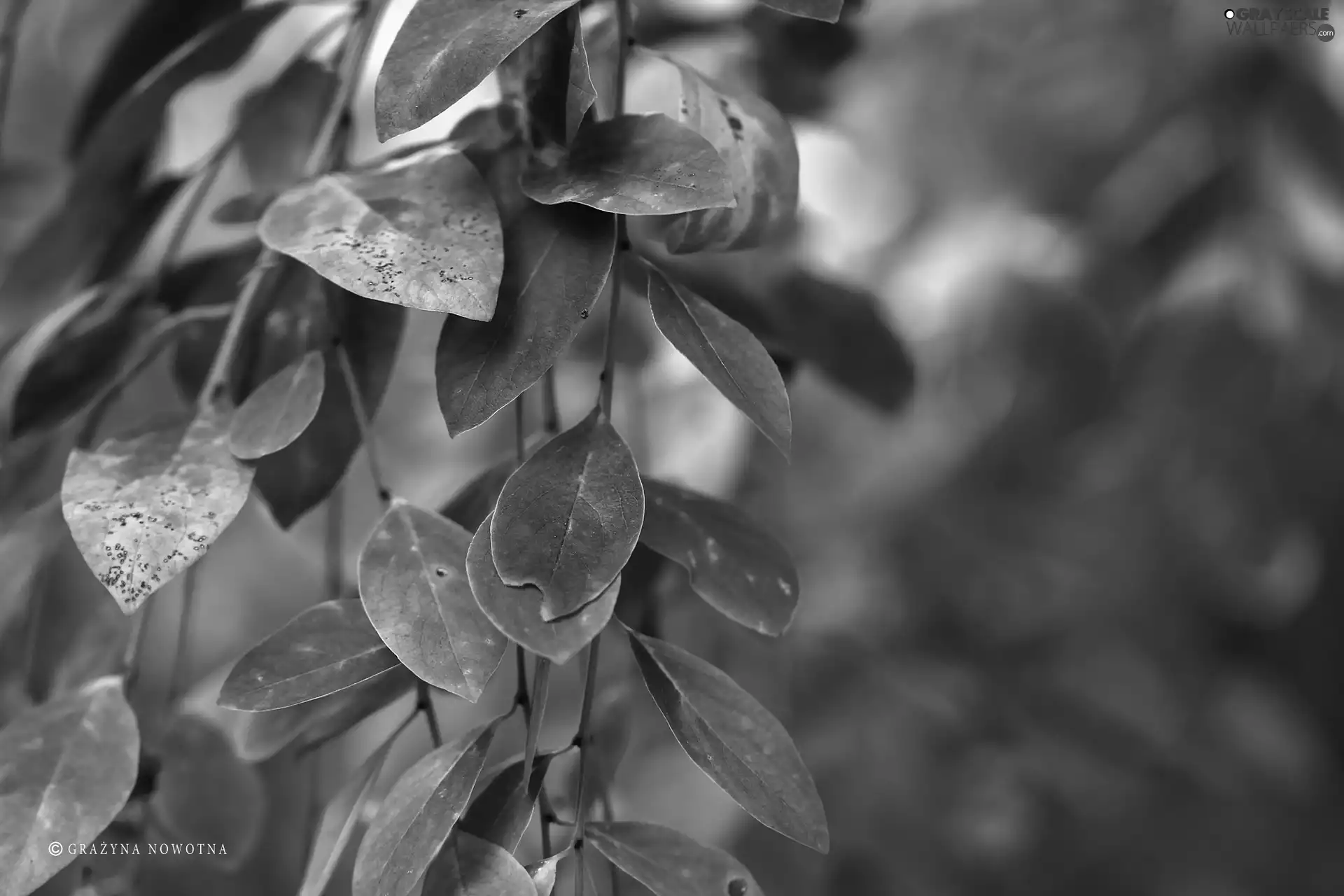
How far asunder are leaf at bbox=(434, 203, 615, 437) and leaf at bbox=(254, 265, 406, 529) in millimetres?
53

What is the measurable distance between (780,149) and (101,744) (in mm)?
205

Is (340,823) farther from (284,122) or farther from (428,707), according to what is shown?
(284,122)

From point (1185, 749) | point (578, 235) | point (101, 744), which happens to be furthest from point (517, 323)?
point (1185, 749)

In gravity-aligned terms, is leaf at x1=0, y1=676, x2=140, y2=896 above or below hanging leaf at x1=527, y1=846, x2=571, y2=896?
below

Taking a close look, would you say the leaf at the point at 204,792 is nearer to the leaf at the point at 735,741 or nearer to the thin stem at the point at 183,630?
the thin stem at the point at 183,630

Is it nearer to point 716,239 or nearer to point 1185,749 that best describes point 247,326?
point 716,239

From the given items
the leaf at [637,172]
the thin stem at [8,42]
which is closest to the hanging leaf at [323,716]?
the leaf at [637,172]

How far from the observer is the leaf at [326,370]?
27 centimetres

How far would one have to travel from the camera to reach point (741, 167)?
24cm

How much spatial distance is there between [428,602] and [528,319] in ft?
0.20

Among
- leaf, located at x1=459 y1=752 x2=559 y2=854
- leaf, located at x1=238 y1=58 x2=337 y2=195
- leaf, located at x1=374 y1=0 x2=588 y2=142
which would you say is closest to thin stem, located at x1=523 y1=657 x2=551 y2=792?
leaf, located at x1=459 y1=752 x2=559 y2=854

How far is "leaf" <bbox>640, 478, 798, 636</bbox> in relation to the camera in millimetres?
241

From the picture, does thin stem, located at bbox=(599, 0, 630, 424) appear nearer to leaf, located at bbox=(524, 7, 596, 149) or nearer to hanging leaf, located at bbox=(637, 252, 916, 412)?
leaf, located at bbox=(524, 7, 596, 149)

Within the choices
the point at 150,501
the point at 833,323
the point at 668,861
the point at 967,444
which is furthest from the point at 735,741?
the point at 967,444
